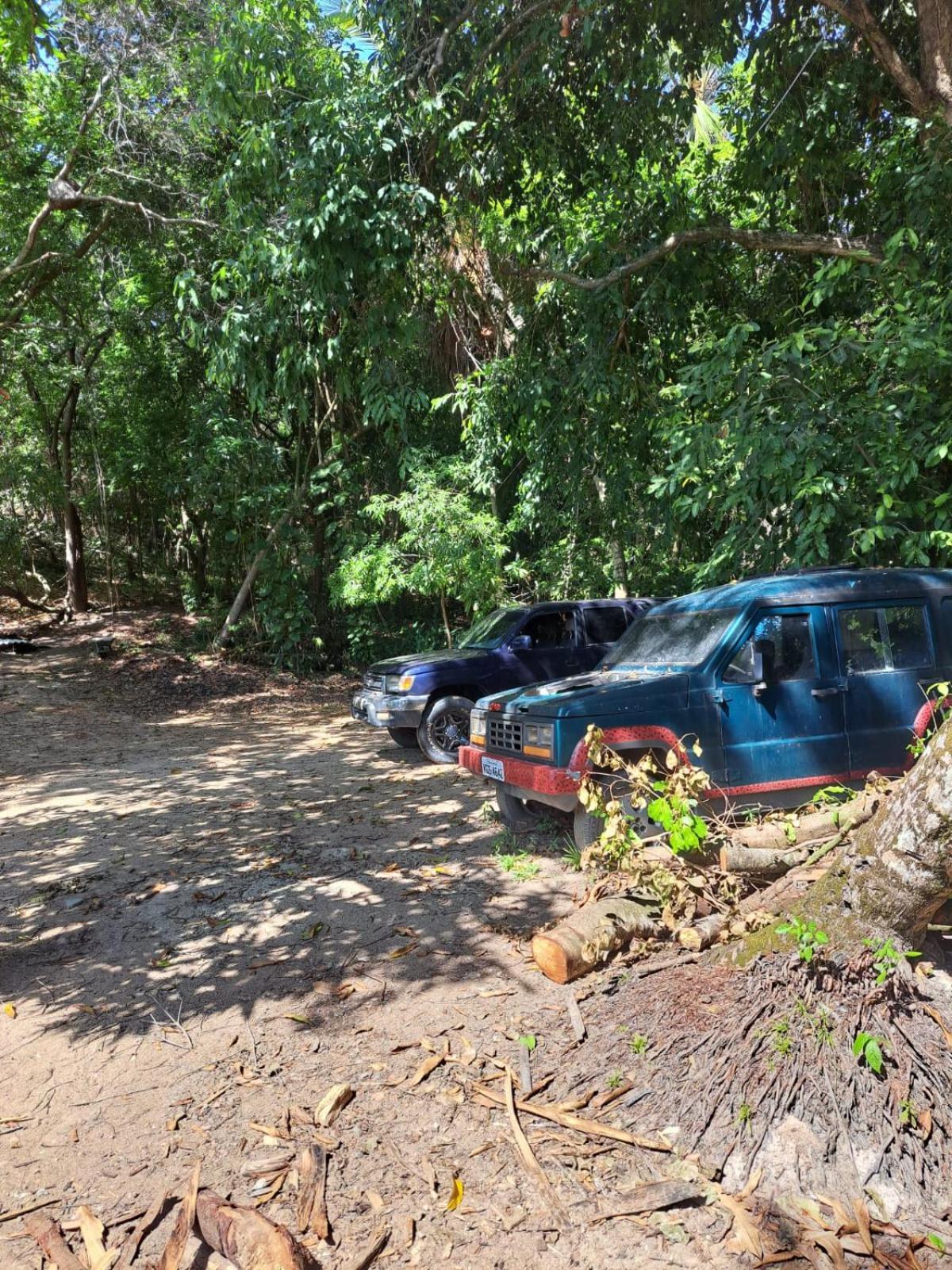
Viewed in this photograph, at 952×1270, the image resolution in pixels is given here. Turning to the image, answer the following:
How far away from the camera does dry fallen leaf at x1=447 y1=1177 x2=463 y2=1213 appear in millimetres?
2691

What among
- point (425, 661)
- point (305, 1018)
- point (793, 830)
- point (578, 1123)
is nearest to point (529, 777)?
point (793, 830)

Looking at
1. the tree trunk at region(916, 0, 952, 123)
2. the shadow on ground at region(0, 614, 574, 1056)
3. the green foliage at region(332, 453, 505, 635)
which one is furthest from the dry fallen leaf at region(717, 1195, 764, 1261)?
the green foliage at region(332, 453, 505, 635)

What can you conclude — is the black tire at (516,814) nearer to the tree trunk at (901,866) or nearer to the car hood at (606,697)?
the car hood at (606,697)

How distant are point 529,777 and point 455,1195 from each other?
2.88 m

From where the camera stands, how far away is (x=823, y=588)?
19.6 feet

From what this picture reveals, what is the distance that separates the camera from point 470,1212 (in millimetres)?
2662

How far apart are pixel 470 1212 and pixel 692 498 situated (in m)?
6.70

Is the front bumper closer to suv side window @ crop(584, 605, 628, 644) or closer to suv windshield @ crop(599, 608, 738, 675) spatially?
suv side window @ crop(584, 605, 628, 644)

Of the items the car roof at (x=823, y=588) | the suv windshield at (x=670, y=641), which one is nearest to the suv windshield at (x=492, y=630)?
the suv windshield at (x=670, y=641)

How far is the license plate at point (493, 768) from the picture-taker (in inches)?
229

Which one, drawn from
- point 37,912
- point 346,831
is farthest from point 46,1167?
point 346,831

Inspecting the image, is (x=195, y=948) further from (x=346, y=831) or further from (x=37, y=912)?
(x=346, y=831)

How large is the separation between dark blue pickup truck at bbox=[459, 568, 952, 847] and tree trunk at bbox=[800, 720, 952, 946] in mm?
1798

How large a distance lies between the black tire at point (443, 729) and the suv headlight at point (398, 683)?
315mm
